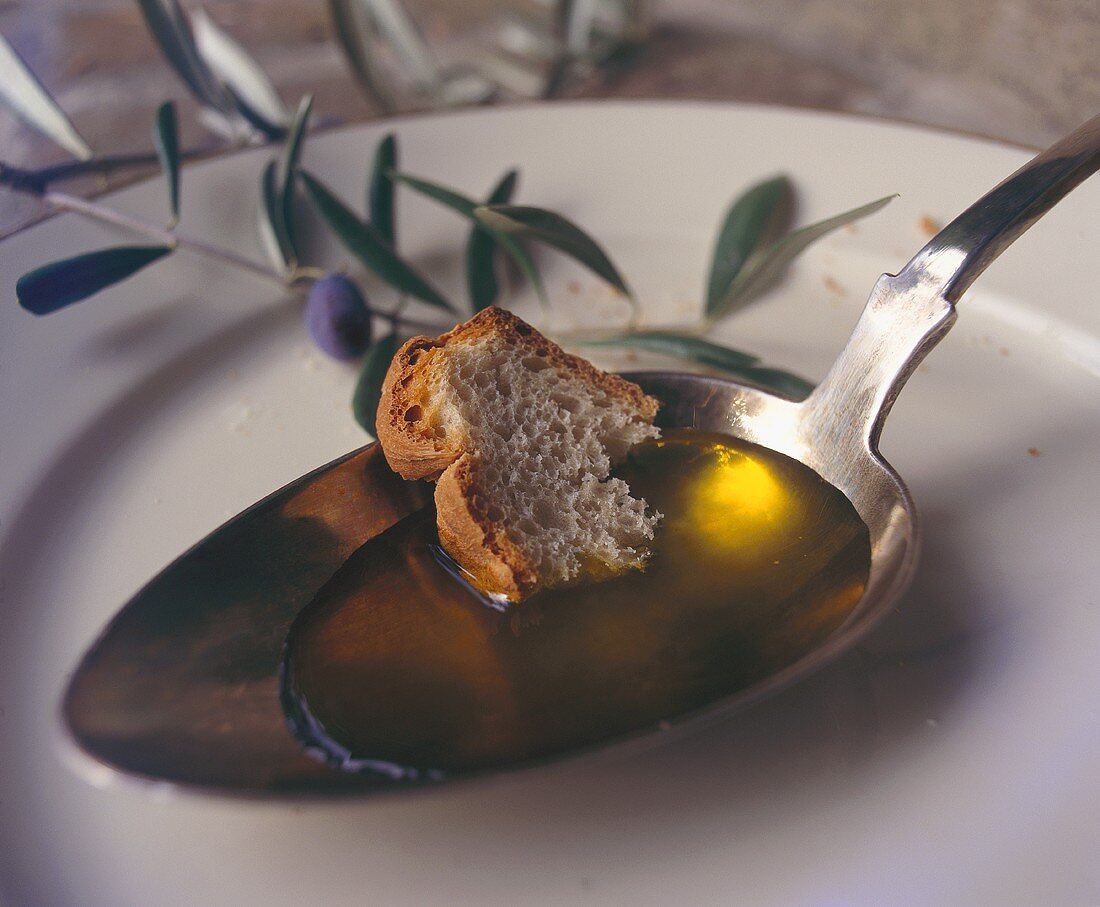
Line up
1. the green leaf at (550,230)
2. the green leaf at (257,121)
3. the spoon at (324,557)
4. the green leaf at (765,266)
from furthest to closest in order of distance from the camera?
the green leaf at (257,121) < the green leaf at (765,266) < the green leaf at (550,230) < the spoon at (324,557)

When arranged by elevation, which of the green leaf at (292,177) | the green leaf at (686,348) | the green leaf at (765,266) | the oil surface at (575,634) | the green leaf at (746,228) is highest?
the green leaf at (292,177)

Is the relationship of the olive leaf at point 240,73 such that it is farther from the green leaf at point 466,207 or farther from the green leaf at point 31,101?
the green leaf at point 466,207

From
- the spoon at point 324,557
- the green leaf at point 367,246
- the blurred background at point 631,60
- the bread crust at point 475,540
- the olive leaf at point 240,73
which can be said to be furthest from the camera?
the blurred background at point 631,60

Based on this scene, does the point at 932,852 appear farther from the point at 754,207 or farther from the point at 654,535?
the point at 754,207

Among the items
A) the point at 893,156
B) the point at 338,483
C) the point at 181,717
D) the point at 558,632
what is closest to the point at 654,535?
the point at 558,632

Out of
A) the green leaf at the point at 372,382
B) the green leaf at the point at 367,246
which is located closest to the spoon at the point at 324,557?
the green leaf at the point at 372,382

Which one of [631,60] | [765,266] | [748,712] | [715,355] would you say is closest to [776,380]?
[715,355]

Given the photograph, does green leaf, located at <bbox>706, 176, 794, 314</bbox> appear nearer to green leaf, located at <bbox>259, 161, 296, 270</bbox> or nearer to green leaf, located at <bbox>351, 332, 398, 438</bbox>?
green leaf, located at <bbox>351, 332, 398, 438</bbox>
